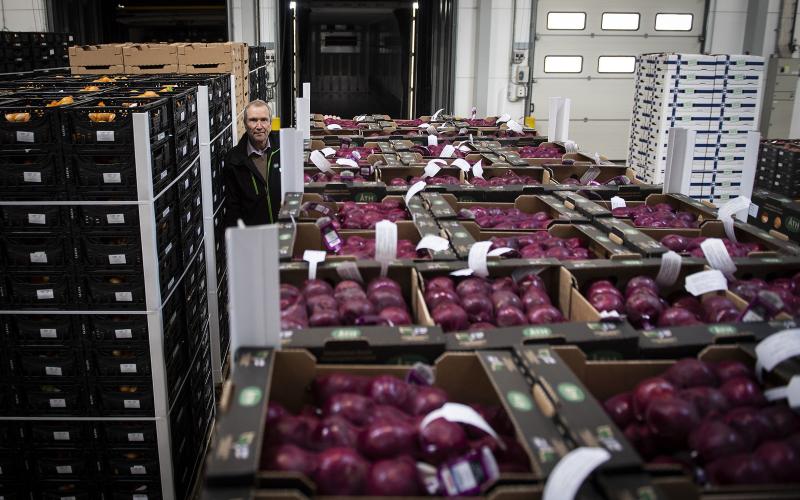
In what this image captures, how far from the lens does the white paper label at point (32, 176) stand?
12.0 feet

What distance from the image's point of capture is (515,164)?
6.19m

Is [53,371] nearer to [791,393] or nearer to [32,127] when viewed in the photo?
[32,127]

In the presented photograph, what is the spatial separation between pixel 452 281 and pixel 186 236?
223 centimetres

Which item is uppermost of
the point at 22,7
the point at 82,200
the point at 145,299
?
the point at 22,7

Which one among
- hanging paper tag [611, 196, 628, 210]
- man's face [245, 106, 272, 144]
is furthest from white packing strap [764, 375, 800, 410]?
man's face [245, 106, 272, 144]

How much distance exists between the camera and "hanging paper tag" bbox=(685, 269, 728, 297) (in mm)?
3025

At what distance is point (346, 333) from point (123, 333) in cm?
194

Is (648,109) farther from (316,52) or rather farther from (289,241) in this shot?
(316,52)

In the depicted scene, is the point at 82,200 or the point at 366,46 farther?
the point at 366,46

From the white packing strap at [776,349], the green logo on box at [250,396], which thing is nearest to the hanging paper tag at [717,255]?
the white packing strap at [776,349]

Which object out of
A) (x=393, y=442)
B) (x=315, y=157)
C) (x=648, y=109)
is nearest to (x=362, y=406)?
(x=393, y=442)

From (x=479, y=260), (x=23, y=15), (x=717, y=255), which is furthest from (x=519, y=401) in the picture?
(x=23, y=15)

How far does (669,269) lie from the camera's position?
10.9ft

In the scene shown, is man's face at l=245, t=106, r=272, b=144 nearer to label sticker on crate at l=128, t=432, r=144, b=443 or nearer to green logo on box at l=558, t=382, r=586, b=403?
label sticker on crate at l=128, t=432, r=144, b=443
